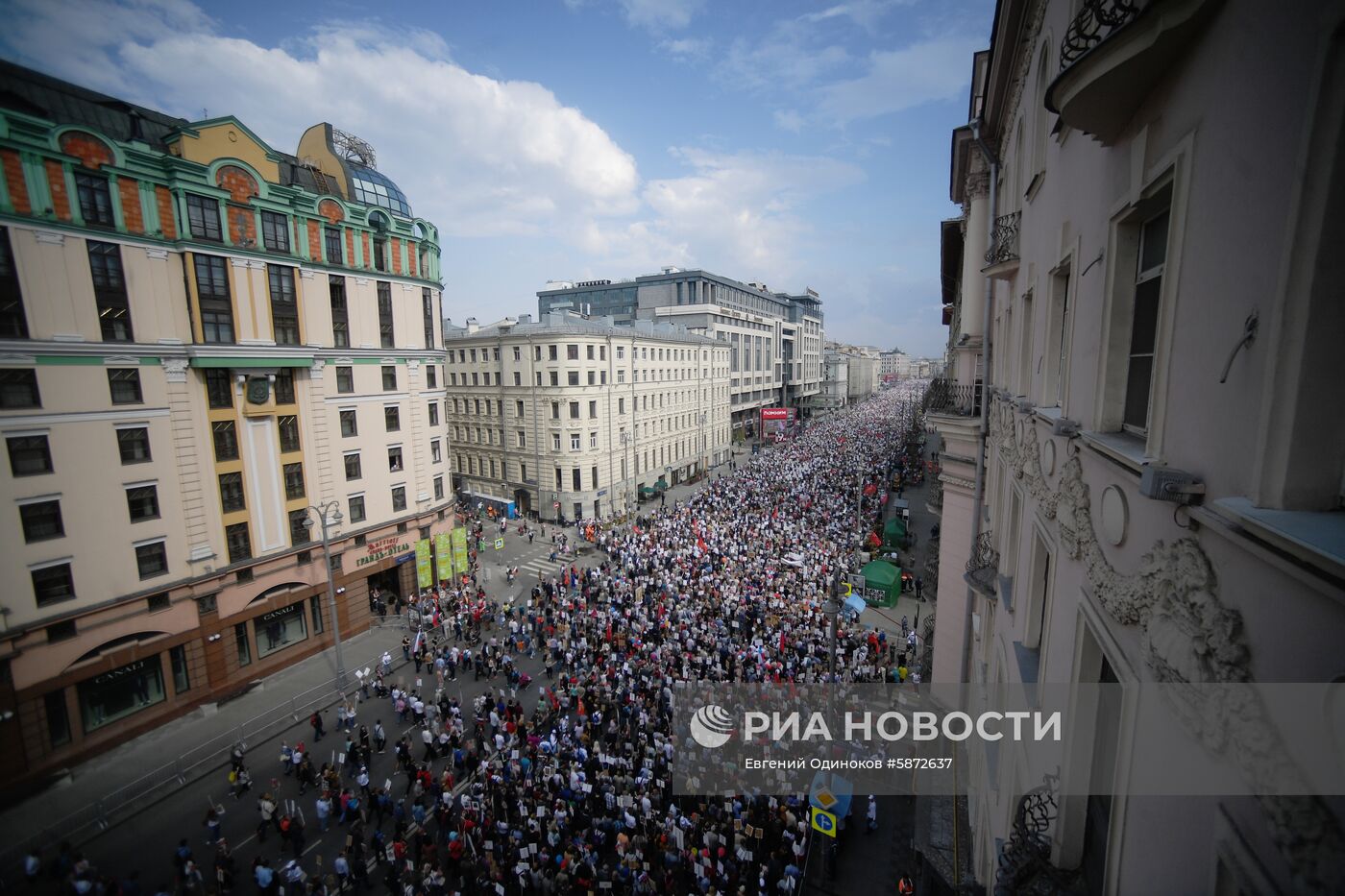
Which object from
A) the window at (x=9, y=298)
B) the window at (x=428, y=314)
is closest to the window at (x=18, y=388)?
the window at (x=9, y=298)

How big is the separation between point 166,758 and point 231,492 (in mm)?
8502

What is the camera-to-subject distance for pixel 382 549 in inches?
1017

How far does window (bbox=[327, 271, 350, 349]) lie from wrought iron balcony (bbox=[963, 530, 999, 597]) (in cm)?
2452

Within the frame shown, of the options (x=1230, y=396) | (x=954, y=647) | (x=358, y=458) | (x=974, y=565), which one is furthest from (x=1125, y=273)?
(x=358, y=458)

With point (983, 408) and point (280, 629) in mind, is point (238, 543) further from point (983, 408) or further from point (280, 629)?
point (983, 408)

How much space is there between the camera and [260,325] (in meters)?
20.7

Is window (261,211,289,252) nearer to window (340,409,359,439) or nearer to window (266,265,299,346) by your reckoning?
window (266,265,299,346)

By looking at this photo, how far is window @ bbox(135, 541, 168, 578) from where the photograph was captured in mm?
18016

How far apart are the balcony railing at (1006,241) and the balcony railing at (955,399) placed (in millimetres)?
4019

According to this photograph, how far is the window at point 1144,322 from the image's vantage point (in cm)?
379

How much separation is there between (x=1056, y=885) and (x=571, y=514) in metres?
38.4

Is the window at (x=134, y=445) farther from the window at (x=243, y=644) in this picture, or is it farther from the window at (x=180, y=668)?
the window at (x=243, y=644)

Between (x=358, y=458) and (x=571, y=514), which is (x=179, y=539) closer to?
(x=358, y=458)

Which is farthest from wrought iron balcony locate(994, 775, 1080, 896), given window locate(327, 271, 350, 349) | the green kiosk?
window locate(327, 271, 350, 349)
